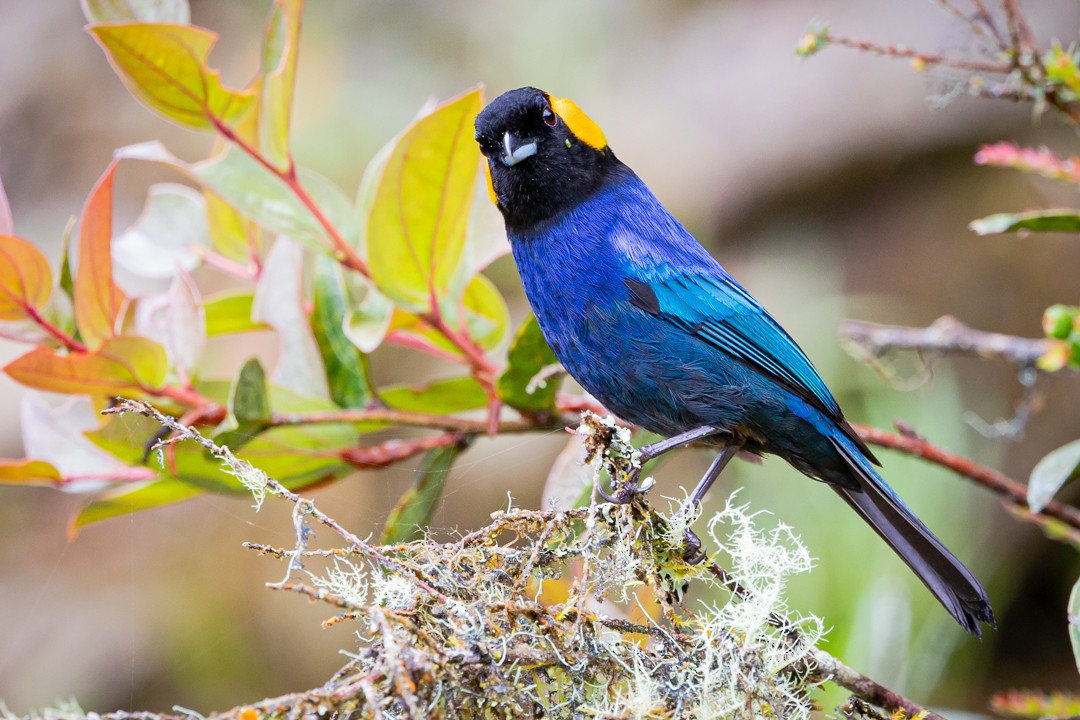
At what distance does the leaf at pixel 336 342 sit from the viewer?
2.54 metres

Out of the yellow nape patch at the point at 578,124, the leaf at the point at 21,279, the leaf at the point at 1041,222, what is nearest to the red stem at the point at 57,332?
the leaf at the point at 21,279

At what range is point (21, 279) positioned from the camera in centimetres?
218

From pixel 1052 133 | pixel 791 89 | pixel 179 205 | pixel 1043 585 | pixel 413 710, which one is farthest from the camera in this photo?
pixel 791 89

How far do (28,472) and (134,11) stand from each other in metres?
1.21

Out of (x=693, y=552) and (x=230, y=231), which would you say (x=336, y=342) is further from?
(x=693, y=552)

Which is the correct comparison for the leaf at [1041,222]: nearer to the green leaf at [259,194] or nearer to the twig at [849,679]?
the twig at [849,679]

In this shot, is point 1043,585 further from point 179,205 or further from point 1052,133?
point 179,205

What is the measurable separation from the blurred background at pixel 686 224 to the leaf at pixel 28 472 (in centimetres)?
217

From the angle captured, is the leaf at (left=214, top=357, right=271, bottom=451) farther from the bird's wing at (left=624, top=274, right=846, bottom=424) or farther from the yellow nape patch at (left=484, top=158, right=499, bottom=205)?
the bird's wing at (left=624, top=274, right=846, bottom=424)

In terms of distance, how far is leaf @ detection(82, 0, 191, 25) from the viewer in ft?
8.00

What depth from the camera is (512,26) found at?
732 cm

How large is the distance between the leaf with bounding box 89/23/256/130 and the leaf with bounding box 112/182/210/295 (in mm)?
559

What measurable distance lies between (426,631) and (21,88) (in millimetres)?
7965

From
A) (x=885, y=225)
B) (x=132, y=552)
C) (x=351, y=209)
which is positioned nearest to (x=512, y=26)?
(x=885, y=225)
